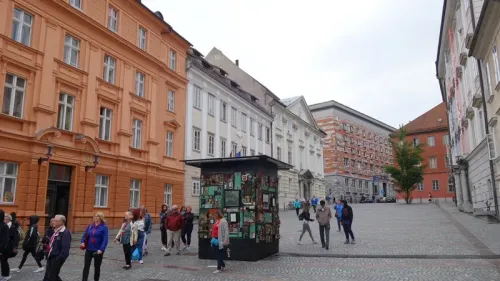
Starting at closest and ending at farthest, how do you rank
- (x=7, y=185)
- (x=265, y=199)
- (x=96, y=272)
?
(x=96, y=272)
(x=265, y=199)
(x=7, y=185)

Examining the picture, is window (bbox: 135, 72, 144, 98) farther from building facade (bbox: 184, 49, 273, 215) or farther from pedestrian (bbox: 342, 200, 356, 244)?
pedestrian (bbox: 342, 200, 356, 244)

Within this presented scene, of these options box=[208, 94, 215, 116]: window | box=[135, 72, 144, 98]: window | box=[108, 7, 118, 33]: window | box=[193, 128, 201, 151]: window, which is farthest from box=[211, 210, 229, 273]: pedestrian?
box=[208, 94, 215, 116]: window

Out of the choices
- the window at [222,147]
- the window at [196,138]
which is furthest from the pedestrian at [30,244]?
the window at [222,147]

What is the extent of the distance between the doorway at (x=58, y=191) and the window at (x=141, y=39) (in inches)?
399

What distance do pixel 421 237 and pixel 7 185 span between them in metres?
18.2

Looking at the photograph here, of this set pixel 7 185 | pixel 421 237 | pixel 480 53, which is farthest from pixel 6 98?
pixel 480 53

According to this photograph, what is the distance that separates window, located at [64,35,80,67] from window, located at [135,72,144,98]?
193 inches

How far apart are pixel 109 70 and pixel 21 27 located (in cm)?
595

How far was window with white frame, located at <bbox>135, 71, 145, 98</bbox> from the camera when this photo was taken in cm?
2675

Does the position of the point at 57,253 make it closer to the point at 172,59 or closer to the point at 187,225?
the point at 187,225

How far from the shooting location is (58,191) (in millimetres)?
21062

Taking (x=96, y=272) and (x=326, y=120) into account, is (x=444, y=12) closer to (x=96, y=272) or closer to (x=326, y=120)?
(x=96, y=272)

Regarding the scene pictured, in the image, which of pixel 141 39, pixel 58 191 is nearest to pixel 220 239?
pixel 58 191

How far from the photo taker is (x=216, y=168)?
1327cm
